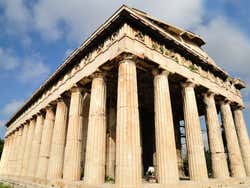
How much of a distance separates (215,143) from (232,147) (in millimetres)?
3193

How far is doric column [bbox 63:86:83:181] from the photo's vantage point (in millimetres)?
13945

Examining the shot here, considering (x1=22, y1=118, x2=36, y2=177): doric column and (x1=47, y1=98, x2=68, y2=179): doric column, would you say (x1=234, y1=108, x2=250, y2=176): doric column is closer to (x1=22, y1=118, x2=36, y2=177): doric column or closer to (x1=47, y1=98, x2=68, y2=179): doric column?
(x1=47, y1=98, x2=68, y2=179): doric column

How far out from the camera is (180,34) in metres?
18.3

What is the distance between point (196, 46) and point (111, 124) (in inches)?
438

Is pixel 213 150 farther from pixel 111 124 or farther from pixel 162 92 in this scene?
pixel 111 124

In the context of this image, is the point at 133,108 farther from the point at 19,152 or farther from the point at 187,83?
the point at 19,152

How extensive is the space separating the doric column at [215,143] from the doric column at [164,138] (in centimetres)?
562

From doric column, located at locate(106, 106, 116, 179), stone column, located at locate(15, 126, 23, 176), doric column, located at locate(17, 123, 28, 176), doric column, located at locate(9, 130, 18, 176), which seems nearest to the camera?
doric column, located at locate(106, 106, 116, 179)

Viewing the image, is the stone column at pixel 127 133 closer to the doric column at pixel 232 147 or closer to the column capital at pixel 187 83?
the column capital at pixel 187 83

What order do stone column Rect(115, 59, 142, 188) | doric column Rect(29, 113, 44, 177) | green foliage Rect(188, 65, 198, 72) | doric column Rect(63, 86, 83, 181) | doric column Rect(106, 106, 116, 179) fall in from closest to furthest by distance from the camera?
stone column Rect(115, 59, 142, 188) < doric column Rect(63, 86, 83, 181) < green foliage Rect(188, 65, 198, 72) < doric column Rect(106, 106, 116, 179) < doric column Rect(29, 113, 44, 177)

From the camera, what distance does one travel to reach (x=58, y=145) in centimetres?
1695

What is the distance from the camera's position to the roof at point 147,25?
1255cm

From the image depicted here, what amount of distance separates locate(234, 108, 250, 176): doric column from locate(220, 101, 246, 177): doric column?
169 cm

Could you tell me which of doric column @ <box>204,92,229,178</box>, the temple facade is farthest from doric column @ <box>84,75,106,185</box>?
doric column @ <box>204,92,229,178</box>
